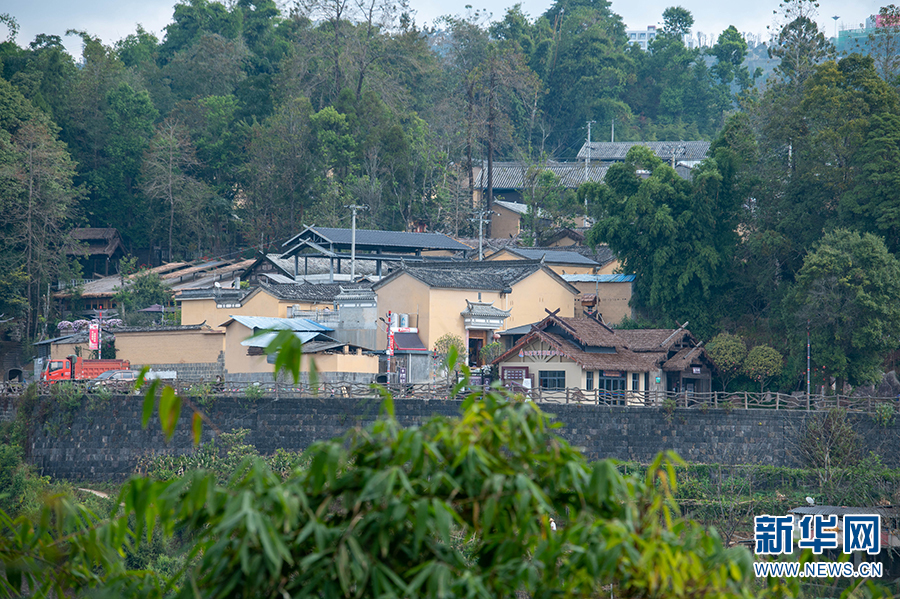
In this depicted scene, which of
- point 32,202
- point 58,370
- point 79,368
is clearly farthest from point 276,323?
point 32,202

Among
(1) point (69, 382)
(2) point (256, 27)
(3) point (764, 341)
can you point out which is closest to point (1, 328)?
(1) point (69, 382)

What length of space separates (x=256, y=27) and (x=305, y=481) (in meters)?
57.5

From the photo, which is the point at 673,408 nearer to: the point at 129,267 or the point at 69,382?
the point at 69,382

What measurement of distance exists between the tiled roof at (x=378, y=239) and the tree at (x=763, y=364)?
14.7 m

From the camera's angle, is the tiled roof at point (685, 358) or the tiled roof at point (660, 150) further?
the tiled roof at point (660, 150)

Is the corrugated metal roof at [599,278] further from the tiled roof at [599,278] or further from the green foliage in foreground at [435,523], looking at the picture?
the green foliage in foreground at [435,523]

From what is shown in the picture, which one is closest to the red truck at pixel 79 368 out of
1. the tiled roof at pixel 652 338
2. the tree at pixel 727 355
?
the tiled roof at pixel 652 338

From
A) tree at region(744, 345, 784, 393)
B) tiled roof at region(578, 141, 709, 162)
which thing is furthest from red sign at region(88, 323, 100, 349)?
tiled roof at region(578, 141, 709, 162)

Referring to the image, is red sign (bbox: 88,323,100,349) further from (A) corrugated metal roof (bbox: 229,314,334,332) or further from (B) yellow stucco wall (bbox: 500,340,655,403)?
(B) yellow stucco wall (bbox: 500,340,655,403)

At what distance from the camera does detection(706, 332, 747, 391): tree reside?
2814 cm

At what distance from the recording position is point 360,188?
46188 millimetres

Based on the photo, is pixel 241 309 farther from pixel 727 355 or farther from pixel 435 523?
pixel 435 523

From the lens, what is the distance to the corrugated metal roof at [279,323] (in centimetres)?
2928

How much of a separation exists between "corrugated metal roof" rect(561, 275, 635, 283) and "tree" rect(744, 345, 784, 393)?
618 centimetres
